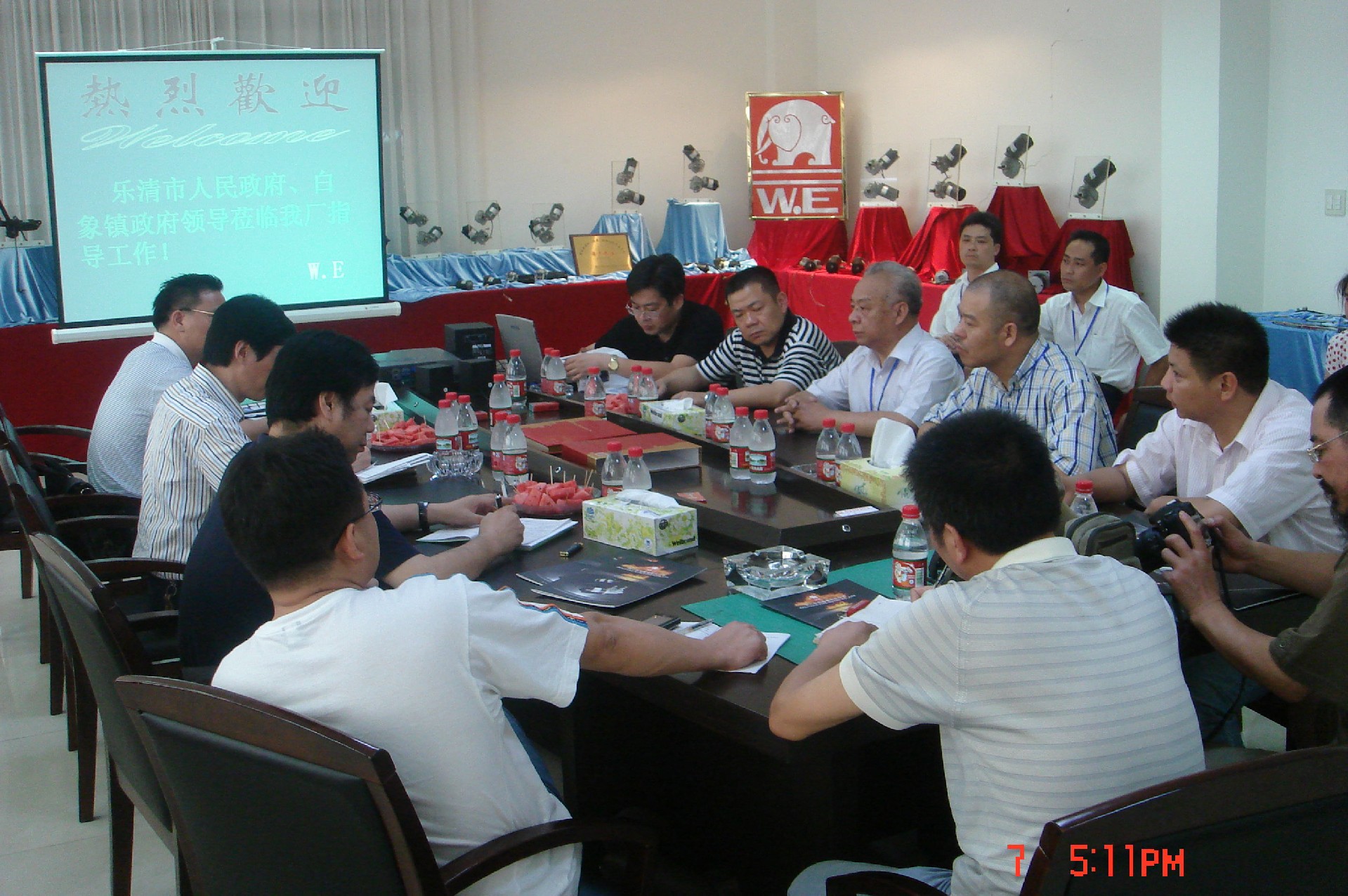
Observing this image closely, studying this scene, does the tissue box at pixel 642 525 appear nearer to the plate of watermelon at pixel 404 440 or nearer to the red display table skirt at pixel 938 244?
the plate of watermelon at pixel 404 440

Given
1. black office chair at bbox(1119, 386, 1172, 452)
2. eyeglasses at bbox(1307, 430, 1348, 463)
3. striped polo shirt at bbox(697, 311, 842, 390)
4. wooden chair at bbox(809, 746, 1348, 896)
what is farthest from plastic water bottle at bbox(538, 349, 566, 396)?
wooden chair at bbox(809, 746, 1348, 896)

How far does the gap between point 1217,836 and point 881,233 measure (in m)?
7.04

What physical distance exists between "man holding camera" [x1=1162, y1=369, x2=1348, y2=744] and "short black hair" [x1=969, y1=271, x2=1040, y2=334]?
973 mm

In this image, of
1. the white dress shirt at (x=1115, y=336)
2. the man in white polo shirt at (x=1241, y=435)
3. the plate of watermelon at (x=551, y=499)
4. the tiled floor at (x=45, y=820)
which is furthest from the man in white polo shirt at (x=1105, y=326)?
the tiled floor at (x=45, y=820)

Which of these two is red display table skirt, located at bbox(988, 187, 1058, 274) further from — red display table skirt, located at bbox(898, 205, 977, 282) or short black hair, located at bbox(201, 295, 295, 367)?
short black hair, located at bbox(201, 295, 295, 367)

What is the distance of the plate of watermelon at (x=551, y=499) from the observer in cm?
276

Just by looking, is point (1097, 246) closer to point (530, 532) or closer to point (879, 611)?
point (530, 532)

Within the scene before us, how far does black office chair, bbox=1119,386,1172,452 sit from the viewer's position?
318 centimetres

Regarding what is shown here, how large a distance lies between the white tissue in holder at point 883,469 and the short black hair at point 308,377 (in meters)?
1.16

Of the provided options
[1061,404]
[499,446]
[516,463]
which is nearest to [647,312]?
[499,446]

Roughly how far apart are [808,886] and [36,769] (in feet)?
7.86

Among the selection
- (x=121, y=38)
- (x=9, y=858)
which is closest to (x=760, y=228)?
(x=121, y=38)

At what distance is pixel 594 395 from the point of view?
409cm

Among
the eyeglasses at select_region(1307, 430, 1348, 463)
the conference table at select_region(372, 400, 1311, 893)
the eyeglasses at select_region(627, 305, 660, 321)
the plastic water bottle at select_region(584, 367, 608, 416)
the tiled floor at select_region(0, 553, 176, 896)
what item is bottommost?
the tiled floor at select_region(0, 553, 176, 896)
